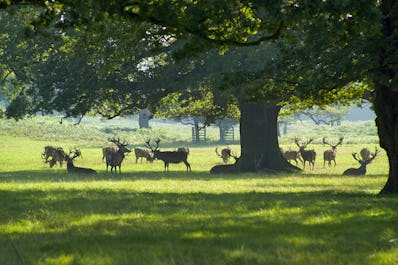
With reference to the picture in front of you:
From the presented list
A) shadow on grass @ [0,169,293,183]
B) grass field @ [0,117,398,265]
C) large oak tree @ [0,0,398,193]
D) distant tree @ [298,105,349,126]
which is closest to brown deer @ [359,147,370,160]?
shadow on grass @ [0,169,293,183]

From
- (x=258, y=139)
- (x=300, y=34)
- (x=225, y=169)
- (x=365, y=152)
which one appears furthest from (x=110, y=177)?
(x=365, y=152)

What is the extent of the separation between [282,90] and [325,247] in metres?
10.4

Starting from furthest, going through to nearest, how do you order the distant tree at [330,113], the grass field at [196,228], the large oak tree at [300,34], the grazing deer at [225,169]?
the distant tree at [330,113] → the grazing deer at [225,169] → the large oak tree at [300,34] → the grass field at [196,228]

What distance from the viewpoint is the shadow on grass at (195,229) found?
841 cm

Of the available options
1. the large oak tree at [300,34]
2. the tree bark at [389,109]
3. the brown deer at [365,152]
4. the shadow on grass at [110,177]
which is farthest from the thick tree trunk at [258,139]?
the brown deer at [365,152]

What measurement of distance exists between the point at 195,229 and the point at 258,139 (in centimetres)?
2266

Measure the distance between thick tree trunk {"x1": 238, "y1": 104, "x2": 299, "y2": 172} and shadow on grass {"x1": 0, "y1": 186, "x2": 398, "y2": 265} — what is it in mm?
15730

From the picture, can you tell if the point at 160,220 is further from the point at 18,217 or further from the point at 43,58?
the point at 43,58

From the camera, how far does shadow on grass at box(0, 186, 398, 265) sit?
8.41 meters

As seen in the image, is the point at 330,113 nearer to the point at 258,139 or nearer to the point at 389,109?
the point at 258,139

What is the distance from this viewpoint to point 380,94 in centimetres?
1766

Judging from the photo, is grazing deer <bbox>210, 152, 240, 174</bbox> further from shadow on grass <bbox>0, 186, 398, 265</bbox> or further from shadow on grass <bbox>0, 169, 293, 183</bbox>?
shadow on grass <bbox>0, 186, 398, 265</bbox>

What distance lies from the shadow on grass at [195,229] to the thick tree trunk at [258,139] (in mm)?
15730

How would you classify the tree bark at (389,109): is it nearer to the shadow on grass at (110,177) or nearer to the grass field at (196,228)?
the grass field at (196,228)
